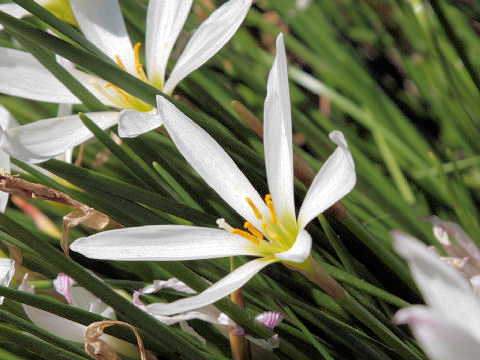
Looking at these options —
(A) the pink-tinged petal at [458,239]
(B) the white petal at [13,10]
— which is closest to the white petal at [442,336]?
(A) the pink-tinged petal at [458,239]

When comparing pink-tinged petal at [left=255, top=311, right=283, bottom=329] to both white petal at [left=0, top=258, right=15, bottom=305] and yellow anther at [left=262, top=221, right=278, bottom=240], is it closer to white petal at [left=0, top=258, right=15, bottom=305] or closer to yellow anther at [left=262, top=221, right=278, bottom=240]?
yellow anther at [left=262, top=221, right=278, bottom=240]

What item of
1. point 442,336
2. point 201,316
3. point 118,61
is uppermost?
point 118,61

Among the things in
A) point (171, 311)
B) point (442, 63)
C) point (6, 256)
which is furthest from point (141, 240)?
point (442, 63)

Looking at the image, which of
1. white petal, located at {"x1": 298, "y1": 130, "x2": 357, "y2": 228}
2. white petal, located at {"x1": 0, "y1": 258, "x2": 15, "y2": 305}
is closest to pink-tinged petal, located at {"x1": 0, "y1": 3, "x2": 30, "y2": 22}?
white petal, located at {"x1": 0, "y1": 258, "x2": 15, "y2": 305}

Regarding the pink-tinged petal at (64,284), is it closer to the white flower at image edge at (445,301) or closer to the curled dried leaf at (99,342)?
the curled dried leaf at (99,342)

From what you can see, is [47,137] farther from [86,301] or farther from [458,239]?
[458,239]

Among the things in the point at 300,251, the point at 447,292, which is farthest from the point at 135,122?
the point at 447,292
